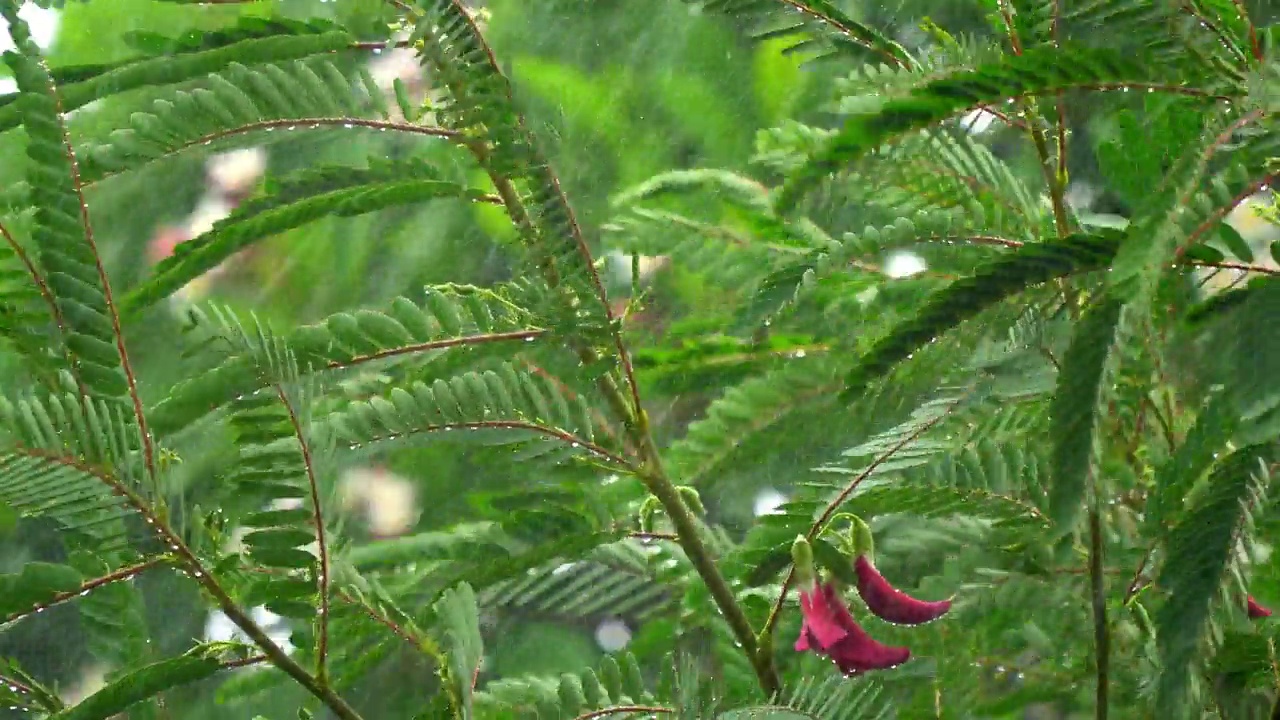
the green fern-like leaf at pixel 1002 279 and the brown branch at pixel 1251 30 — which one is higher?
the brown branch at pixel 1251 30

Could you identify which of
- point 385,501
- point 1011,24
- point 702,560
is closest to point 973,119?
point 1011,24

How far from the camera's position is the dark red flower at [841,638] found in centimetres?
45

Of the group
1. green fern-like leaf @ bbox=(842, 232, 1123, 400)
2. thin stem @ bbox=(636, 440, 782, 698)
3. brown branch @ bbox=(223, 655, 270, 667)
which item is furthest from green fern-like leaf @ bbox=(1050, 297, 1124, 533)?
brown branch @ bbox=(223, 655, 270, 667)

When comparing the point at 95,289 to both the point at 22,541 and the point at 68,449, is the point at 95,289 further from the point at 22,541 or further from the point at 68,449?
the point at 22,541

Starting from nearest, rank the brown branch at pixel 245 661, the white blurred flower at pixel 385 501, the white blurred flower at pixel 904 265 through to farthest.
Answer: the brown branch at pixel 245 661
the white blurred flower at pixel 904 265
the white blurred flower at pixel 385 501

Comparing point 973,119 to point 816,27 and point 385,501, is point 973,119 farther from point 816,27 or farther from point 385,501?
point 385,501

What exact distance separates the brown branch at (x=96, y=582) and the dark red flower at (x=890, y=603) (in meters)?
0.23

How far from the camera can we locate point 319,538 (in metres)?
0.39

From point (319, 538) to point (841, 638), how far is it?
0.59 feet

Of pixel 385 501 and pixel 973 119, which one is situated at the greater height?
pixel 385 501

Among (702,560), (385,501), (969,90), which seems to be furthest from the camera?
(385,501)

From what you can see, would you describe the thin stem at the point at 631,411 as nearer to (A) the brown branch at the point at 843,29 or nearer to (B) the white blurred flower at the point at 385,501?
(A) the brown branch at the point at 843,29

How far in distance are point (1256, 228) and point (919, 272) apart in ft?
1.00

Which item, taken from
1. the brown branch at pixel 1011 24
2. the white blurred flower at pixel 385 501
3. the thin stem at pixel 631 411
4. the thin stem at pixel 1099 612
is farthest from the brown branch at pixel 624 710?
the white blurred flower at pixel 385 501
